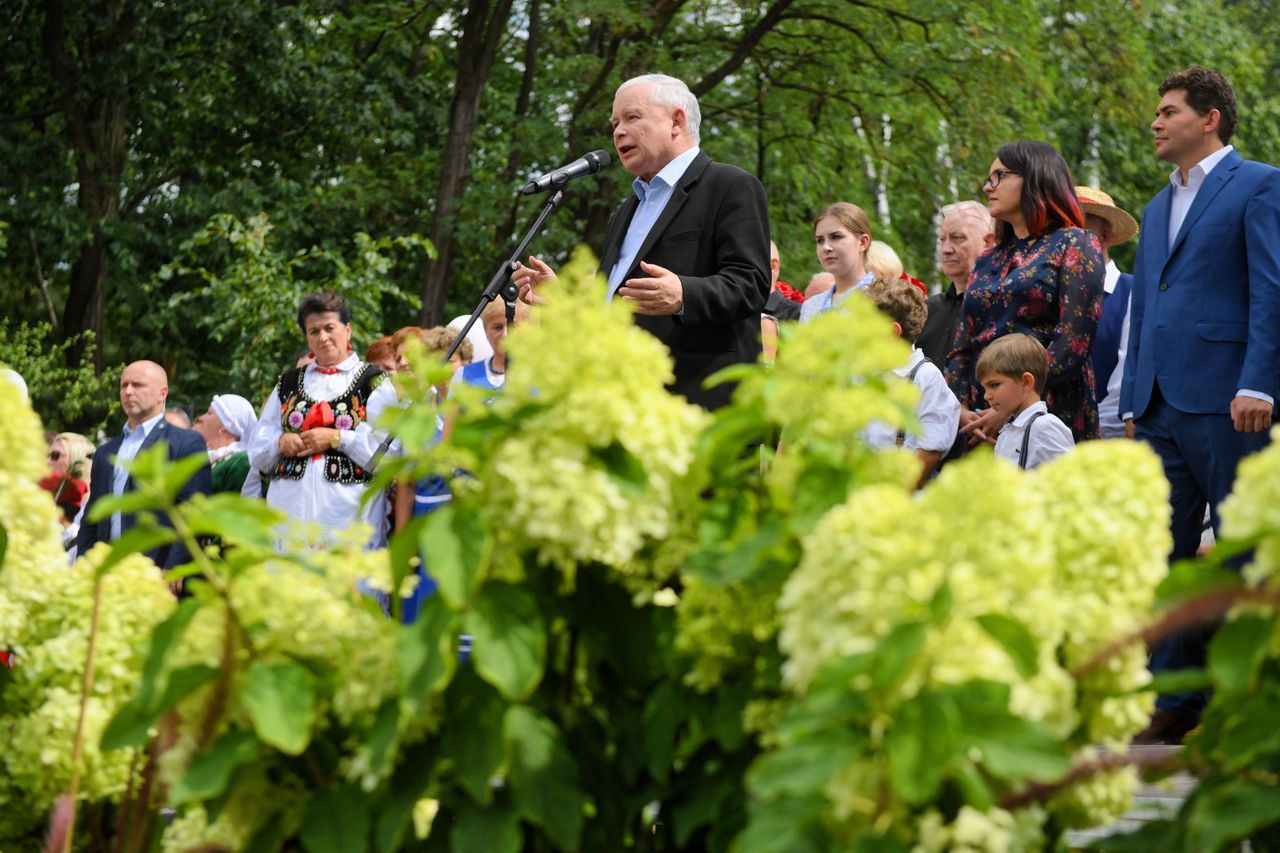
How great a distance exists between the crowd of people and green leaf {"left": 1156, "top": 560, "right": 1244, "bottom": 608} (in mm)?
2612

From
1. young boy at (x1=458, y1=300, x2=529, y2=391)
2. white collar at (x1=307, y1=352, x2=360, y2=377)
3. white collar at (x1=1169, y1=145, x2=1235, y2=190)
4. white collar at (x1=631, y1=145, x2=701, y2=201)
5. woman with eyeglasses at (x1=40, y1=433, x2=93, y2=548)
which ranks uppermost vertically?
white collar at (x1=1169, y1=145, x2=1235, y2=190)

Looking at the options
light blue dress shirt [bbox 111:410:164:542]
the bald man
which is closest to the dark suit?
the bald man

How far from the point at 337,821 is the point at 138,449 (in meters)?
7.62

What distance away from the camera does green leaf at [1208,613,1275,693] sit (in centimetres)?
171

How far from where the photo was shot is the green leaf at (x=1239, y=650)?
171cm

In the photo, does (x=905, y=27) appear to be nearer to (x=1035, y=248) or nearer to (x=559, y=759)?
(x=1035, y=248)

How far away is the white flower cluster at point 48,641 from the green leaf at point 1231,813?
1380 mm

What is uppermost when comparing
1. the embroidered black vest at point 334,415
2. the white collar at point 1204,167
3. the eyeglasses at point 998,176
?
the white collar at point 1204,167

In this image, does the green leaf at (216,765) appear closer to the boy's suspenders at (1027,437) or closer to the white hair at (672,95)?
the white hair at (672,95)

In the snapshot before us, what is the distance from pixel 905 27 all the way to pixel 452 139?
5889 mm

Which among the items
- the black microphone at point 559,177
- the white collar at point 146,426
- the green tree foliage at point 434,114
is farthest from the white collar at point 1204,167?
the green tree foliage at point 434,114

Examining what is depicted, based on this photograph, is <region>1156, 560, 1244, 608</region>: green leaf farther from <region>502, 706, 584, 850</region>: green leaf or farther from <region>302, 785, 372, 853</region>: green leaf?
<region>302, 785, 372, 853</region>: green leaf

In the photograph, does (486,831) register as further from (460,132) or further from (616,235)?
(460,132)

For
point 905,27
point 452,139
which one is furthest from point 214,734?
point 905,27
